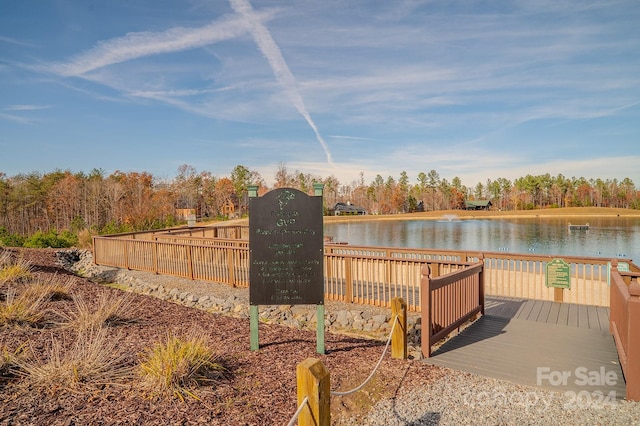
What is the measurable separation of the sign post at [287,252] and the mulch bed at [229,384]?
2.01 feet

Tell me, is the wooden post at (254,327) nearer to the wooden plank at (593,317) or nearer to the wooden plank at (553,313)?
the wooden plank at (553,313)

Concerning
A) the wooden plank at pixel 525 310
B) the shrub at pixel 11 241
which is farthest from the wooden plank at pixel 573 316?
the shrub at pixel 11 241

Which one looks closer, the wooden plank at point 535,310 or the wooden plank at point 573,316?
the wooden plank at point 573,316

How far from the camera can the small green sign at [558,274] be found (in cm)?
780

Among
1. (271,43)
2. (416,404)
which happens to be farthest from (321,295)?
(271,43)

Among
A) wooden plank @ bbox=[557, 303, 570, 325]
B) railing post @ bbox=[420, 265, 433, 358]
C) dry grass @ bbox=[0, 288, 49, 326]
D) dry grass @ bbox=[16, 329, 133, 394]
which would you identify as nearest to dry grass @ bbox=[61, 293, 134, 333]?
dry grass @ bbox=[0, 288, 49, 326]

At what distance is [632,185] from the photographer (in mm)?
116625

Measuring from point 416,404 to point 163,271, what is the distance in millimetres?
10746

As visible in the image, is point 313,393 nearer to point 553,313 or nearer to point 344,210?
point 553,313

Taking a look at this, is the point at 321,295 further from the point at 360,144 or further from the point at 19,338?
the point at 360,144

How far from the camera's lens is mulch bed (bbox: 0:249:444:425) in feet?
10.3

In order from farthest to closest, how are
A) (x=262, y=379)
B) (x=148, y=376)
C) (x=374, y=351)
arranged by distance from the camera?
(x=374, y=351) → (x=262, y=379) → (x=148, y=376)

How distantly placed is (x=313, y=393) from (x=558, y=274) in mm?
7541

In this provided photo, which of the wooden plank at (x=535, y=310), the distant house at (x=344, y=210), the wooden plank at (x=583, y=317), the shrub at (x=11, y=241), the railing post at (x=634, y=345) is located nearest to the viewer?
the railing post at (x=634, y=345)
